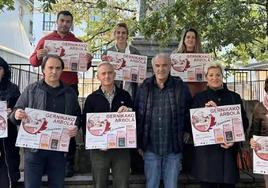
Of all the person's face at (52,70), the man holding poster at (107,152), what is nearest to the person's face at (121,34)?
the man holding poster at (107,152)

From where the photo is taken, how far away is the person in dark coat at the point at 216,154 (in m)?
4.41

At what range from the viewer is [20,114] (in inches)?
165

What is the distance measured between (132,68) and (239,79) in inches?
206

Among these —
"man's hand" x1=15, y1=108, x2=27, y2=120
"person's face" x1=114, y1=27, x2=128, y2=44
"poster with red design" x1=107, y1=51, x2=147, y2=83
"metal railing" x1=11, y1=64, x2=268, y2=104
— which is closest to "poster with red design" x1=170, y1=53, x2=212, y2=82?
"poster with red design" x1=107, y1=51, x2=147, y2=83

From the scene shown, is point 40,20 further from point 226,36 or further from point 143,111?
point 143,111

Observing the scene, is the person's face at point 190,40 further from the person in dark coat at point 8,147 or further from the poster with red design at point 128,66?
the person in dark coat at point 8,147

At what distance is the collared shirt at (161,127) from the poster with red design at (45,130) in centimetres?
91

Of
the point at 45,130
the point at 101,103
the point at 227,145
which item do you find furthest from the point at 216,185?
the point at 45,130

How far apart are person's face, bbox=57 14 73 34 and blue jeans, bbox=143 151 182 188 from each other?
2.29 m

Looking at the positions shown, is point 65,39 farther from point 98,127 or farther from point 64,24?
point 98,127

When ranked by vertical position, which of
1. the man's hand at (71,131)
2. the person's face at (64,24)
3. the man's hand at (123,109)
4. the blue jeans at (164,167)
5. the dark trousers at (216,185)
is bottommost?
the dark trousers at (216,185)

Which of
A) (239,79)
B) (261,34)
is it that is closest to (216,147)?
(261,34)

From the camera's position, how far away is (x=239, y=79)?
33.8 feet

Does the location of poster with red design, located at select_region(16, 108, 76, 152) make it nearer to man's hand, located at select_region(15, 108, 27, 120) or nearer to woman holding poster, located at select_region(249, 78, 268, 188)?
man's hand, located at select_region(15, 108, 27, 120)
